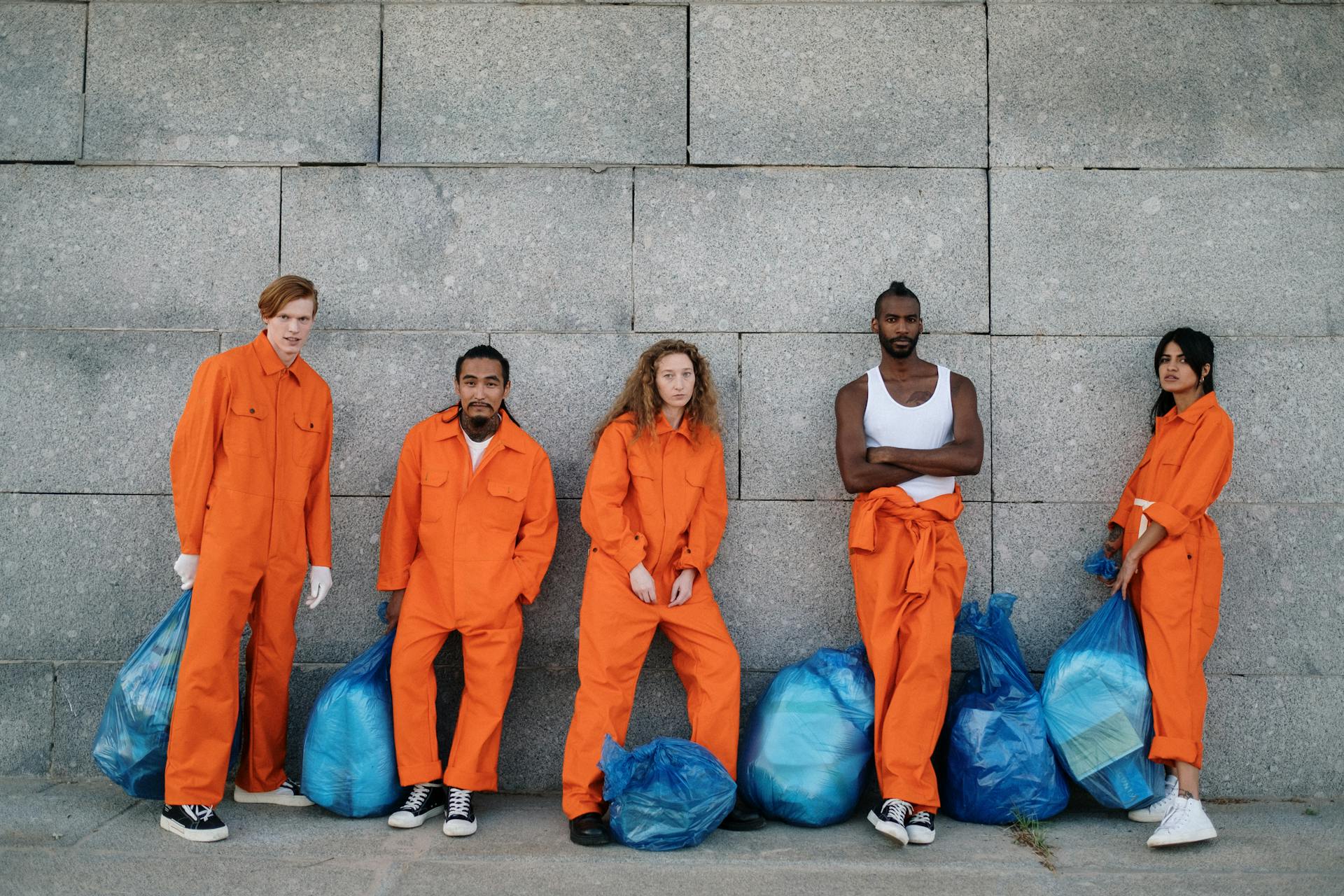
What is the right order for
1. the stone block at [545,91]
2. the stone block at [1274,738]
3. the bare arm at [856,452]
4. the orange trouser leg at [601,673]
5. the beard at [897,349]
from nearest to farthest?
the orange trouser leg at [601,673]
the bare arm at [856,452]
the beard at [897,349]
the stone block at [1274,738]
the stone block at [545,91]

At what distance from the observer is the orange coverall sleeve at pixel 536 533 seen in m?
4.07

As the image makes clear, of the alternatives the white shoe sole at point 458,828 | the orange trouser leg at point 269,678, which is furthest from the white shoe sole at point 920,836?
the orange trouser leg at point 269,678

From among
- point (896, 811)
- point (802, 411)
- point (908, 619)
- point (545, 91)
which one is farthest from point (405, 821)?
point (545, 91)

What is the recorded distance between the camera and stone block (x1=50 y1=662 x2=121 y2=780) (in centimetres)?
451

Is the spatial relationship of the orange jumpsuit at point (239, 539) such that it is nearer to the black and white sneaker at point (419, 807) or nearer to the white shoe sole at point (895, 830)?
the black and white sneaker at point (419, 807)

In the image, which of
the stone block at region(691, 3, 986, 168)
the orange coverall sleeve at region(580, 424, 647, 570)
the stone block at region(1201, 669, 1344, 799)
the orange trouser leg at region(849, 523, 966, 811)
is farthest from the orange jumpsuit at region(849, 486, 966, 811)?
the stone block at region(691, 3, 986, 168)

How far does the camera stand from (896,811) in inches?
148

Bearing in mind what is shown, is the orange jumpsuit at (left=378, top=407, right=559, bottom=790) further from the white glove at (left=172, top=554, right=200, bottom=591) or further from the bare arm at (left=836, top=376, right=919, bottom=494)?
the bare arm at (left=836, top=376, right=919, bottom=494)

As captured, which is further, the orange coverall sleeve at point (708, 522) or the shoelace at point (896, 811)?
the orange coverall sleeve at point (708, 522)

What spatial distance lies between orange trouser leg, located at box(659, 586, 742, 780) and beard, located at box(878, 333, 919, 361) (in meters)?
1.32

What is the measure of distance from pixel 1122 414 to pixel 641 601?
241cm

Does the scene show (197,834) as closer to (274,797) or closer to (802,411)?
(274,797)

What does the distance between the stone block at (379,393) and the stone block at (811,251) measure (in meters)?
0.94

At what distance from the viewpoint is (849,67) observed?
4.67 m
